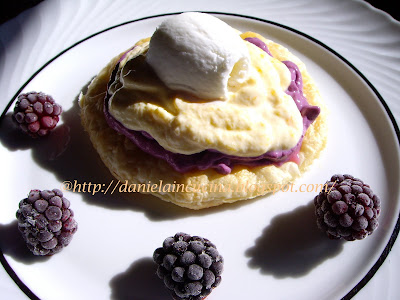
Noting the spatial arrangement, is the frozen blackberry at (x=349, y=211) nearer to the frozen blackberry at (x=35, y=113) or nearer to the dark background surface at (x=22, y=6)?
the frozen blackberry at (x=35, y=113)

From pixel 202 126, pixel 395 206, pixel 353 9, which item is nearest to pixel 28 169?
pixel 202 126

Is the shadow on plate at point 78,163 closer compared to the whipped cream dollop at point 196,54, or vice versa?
the whipped cream dollop at point 196,54

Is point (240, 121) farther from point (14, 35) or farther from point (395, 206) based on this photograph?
point (14, 35)

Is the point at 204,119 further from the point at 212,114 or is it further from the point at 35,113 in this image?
the point at 35,113

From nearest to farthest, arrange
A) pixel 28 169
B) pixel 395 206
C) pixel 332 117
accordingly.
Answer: pixel 395 206
pixel 28 169
pixel 332 117

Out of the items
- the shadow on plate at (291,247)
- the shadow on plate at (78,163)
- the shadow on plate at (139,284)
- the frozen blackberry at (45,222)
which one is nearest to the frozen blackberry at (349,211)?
the shadow on plate at (291,247)

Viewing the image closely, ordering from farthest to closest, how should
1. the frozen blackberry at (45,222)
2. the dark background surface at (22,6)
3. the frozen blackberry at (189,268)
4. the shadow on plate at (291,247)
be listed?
the dark background surface at (22,6), the shadow on plate at (291,247), the frozen blackberry at (45,222), the frozen blackberry at (189,268)
